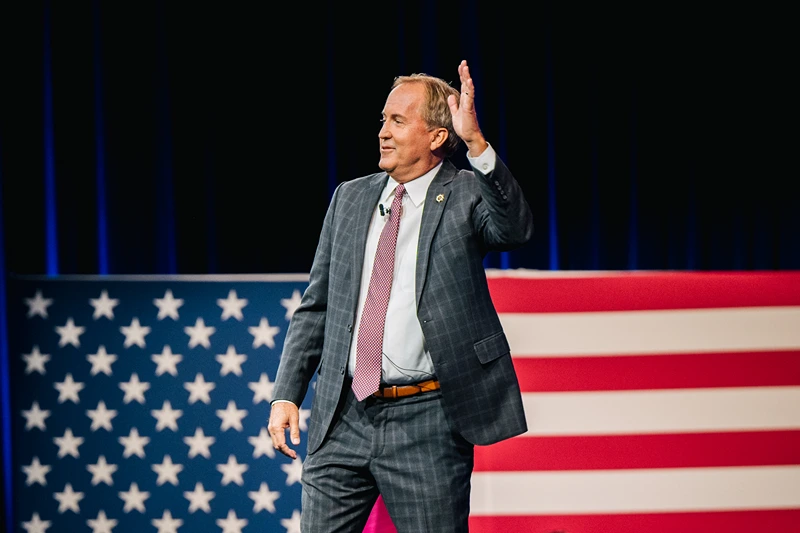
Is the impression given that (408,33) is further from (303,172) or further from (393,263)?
(393,263)

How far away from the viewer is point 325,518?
204 cm

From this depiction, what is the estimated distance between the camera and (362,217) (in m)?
2.16

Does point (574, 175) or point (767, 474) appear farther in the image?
point (574, 175)

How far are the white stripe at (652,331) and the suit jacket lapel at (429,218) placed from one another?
2.48ft

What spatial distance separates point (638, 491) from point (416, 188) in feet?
4.16

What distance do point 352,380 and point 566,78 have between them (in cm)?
218

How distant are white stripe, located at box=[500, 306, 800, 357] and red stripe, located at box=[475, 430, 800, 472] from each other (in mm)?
267

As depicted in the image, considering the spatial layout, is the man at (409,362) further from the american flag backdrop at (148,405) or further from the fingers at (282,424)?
the american flag backdrop at (148,405)

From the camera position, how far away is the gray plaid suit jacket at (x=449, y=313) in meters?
2.01

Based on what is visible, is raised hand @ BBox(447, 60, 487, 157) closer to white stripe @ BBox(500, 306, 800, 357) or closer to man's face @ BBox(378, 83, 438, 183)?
man's face @ BBox(378, 83, 438, 183)

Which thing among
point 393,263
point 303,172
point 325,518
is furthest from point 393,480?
point 303,172

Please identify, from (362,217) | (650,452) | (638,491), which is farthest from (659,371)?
(362,217)

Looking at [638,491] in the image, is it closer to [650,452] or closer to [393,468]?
[650,452]

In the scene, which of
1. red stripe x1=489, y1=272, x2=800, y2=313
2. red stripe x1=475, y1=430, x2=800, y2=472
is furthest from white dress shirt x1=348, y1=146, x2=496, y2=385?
red stripe x1=475, y1=430, x2=800, y2=472
